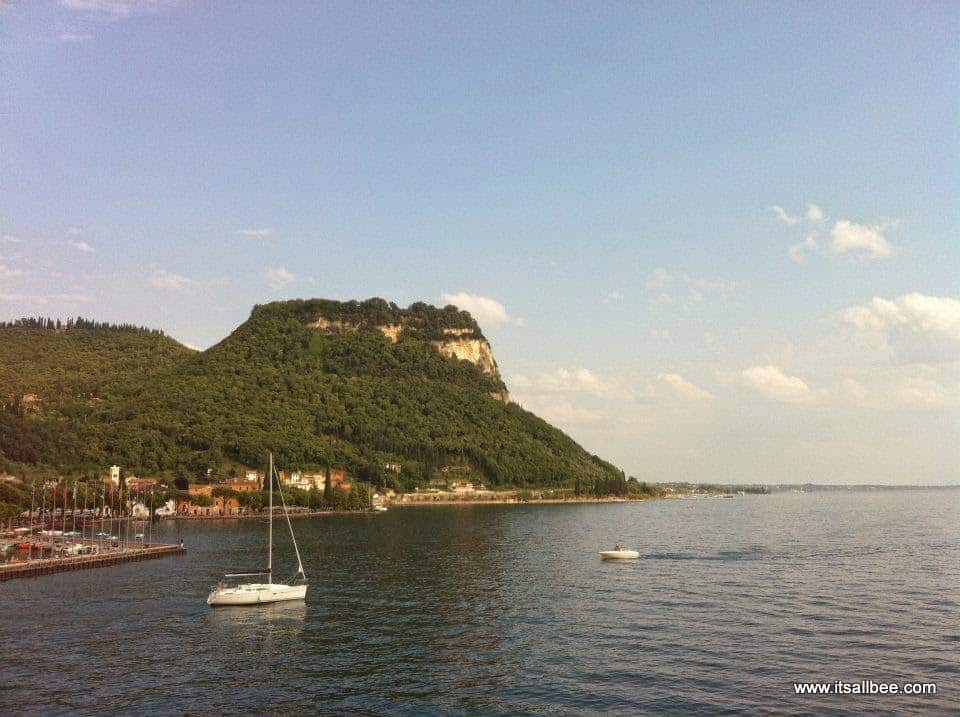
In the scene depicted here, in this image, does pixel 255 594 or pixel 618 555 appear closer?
pixel 255 594

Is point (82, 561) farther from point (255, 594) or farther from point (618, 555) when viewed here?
point (618, 555)

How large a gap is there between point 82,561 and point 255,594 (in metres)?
42.9

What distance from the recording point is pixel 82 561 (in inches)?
4104

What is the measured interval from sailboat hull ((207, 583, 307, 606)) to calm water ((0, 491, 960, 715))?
5.06 feet

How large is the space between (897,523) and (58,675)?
199037mm

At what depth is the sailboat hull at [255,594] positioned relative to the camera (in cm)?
7494

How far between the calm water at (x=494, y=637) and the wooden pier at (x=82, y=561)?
410 cm

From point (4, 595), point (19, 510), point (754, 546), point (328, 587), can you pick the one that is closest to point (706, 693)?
point (328, 587)

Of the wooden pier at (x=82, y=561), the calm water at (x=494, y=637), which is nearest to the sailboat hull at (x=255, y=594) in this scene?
the calm water at (x=494, y=637)

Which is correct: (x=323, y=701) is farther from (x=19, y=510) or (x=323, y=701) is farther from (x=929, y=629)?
(x=19, y=510)

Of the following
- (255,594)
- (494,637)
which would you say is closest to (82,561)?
(255,594)

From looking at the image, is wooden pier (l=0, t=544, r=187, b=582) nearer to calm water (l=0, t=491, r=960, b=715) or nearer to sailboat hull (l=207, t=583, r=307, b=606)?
calm water (l=0, t=491, r=960, b=715)

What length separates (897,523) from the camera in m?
195

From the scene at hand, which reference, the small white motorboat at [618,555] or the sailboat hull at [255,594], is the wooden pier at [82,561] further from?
the small white motorboat at [618,555]
